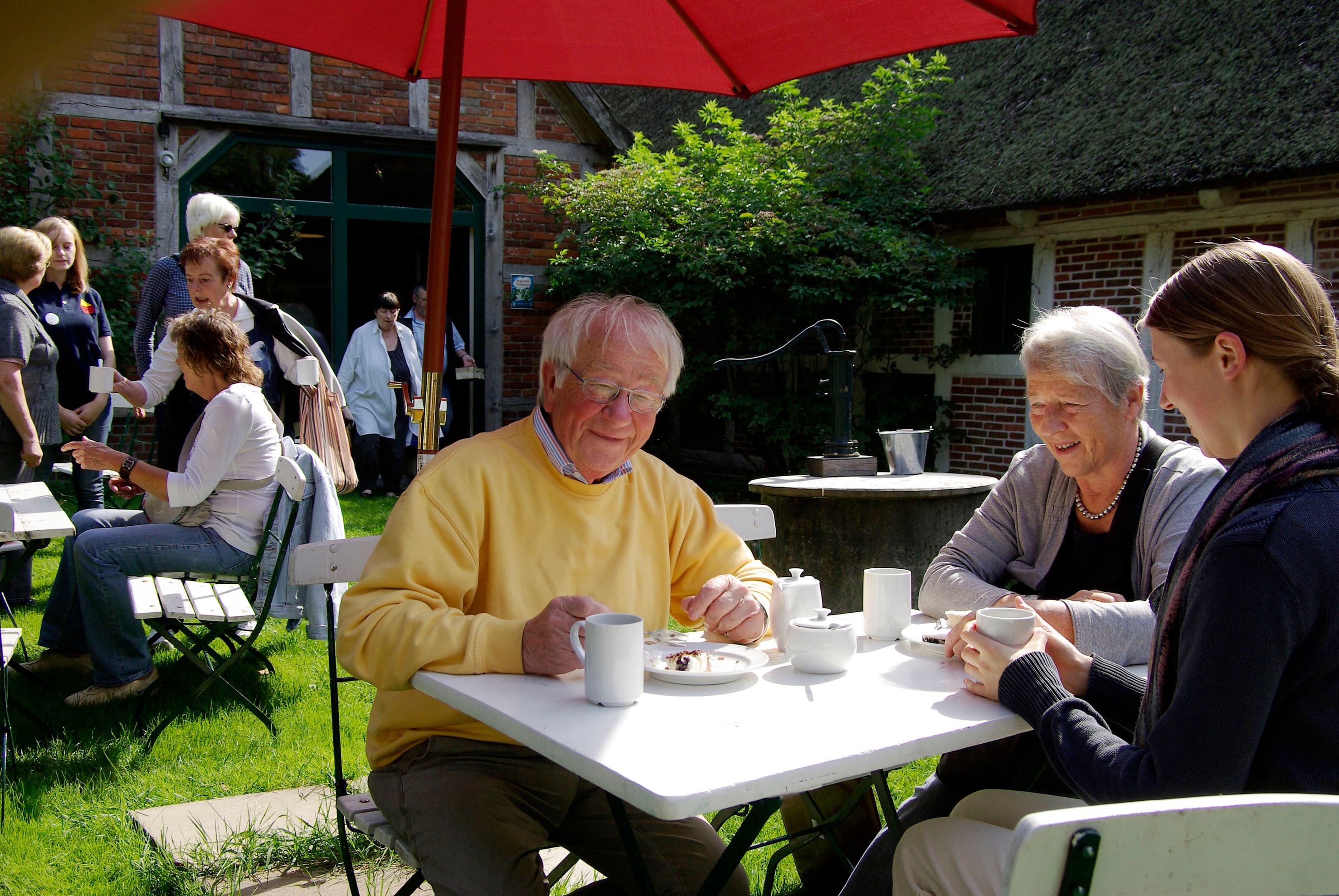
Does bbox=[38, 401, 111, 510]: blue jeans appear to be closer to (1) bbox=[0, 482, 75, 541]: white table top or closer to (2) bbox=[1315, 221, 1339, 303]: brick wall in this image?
(1) bbox=[0, 482, 75, 541]: white table top

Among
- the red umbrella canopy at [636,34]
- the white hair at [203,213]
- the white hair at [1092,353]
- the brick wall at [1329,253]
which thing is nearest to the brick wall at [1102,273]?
the brick wall at [1329,253]

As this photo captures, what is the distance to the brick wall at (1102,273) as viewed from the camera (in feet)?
26.2

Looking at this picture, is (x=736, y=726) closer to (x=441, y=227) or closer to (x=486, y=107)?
(x=441, y=227)

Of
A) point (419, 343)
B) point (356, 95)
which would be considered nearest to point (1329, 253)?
point (419, 343)

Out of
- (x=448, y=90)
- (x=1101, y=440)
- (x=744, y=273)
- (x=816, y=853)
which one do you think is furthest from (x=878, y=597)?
(x=744, y=273)

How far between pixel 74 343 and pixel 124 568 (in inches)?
99.5

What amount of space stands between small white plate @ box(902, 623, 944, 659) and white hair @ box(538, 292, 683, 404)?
0.76 metres

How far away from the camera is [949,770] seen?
2.40 meters

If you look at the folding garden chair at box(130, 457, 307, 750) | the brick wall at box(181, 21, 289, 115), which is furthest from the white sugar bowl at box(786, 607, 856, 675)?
the brick wall at box(181, 21, 289, 115)

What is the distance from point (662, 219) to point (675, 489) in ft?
24.9

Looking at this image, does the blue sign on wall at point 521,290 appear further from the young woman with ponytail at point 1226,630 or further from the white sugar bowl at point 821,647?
the young woman with ponytail at point 1226,630

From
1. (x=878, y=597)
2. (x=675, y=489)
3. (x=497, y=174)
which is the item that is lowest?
(x=878, y=597)

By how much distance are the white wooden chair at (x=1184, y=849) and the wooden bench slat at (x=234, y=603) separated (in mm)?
3291

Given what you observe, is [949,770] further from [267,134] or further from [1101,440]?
[267,134]
